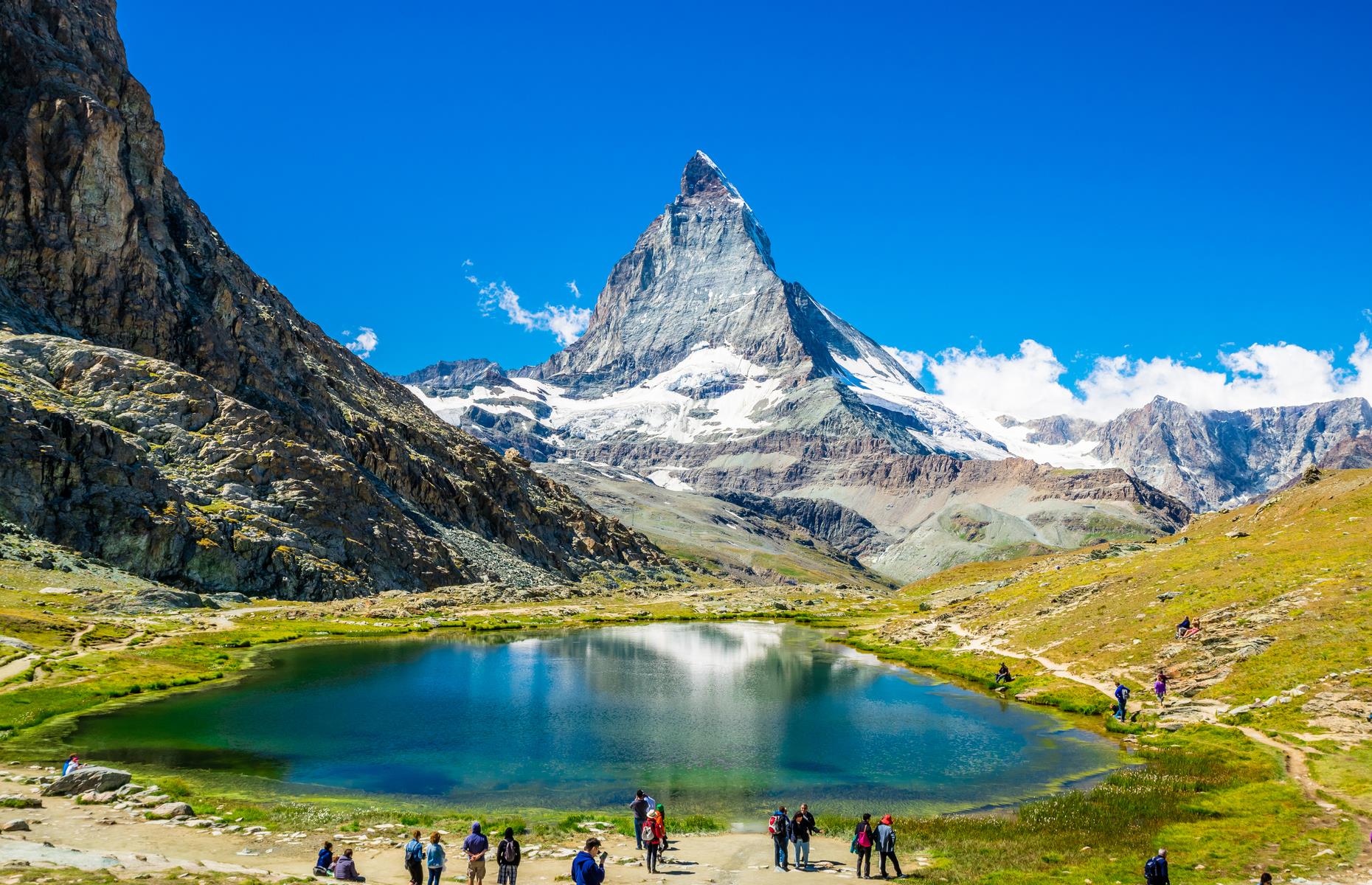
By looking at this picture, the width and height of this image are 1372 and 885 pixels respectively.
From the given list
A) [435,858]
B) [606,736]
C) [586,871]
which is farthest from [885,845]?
[606,736]

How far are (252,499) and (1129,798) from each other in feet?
497

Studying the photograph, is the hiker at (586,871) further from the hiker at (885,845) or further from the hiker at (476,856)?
the hiker at (885,845)

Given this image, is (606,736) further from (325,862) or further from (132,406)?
(132,406)

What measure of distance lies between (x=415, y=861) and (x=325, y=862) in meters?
3.36

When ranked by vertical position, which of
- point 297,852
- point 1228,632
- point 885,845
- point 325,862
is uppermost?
point 1228,632

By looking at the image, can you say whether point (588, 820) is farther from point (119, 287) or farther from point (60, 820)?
point (119, 287)

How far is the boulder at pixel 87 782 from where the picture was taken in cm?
3878

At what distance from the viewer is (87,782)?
128ft

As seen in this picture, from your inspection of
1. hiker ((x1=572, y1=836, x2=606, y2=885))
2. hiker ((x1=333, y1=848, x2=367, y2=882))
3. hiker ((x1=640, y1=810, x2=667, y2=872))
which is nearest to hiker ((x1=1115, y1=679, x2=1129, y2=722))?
hiker ((x1=640, y1=810, x2=667, y2=872))

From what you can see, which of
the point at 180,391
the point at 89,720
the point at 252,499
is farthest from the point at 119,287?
the point at 89,720

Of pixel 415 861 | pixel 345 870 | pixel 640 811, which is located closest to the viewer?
pixel 345 870

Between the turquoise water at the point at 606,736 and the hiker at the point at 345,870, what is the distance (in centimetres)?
1385

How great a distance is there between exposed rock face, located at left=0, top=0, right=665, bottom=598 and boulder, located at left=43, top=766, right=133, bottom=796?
349 ft

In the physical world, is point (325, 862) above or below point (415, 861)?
below
